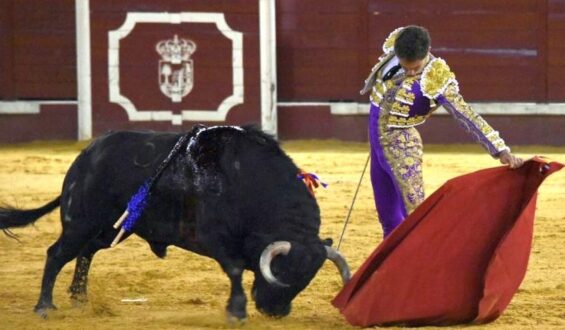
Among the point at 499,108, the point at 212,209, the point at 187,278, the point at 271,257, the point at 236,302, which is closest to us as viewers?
the point at 271,257

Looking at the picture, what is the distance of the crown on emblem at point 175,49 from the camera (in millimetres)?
10977

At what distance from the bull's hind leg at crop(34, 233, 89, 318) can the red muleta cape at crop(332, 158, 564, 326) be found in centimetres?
99

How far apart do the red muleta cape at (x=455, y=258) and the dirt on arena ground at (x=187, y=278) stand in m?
0.12

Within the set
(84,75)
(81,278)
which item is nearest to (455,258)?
(81,278)

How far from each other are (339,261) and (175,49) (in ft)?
21.6

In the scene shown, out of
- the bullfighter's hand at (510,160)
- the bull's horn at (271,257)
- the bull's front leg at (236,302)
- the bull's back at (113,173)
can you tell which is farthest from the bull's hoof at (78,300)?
the bullfighter's hand at (510,160)

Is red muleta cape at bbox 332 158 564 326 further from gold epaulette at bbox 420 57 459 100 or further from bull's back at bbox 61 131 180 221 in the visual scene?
bull's back at bbox 61 131 180 221

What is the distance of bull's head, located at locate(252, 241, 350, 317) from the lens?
4.45 m

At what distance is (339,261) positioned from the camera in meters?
4.62

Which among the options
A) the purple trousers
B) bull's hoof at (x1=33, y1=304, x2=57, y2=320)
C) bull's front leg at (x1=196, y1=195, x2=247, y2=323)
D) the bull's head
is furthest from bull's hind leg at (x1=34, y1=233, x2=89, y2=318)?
the purple trousers

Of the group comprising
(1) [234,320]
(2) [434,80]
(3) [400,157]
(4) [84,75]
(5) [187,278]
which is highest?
(2) [434,80]

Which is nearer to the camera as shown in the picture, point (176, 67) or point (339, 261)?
point (339, 261)

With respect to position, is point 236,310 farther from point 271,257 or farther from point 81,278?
point 81,278

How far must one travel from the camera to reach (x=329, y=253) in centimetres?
456
